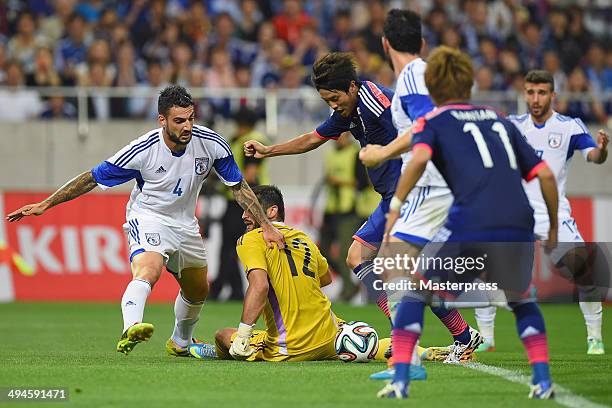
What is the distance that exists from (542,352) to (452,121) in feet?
4.56

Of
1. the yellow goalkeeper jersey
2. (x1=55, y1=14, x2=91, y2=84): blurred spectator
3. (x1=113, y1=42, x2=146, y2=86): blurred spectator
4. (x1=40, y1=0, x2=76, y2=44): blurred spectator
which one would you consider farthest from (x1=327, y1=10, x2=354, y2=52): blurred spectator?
the yellow goalkeeper jersey

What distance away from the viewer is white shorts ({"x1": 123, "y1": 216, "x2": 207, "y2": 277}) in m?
9.23

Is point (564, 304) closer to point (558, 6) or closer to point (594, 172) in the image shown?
point (594, 172)

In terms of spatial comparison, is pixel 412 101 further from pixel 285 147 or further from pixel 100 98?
pixel 100 98

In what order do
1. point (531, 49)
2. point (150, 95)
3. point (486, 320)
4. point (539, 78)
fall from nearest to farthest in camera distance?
point (539, 78) < point (486, 320) < point (150, 95) < point (531, 49)

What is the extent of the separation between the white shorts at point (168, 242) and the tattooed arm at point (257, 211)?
1.74 feet

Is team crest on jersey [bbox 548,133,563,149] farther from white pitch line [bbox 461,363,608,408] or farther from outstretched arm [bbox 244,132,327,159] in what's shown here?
white pitch line [bbox 461,363,608,408]

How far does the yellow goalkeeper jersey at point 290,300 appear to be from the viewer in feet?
29.2

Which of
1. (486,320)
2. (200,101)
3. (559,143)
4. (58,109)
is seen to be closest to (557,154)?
(559,143)

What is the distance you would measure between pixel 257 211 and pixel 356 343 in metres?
1.32

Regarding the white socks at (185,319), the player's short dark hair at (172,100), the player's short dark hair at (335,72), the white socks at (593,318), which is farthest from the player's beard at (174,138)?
the white socks at (593,318)

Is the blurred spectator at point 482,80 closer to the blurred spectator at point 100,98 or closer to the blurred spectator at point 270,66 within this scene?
the blurred spectator at point 270,66

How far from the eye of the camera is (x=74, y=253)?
17.7 m

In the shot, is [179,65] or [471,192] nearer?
[471,192]
